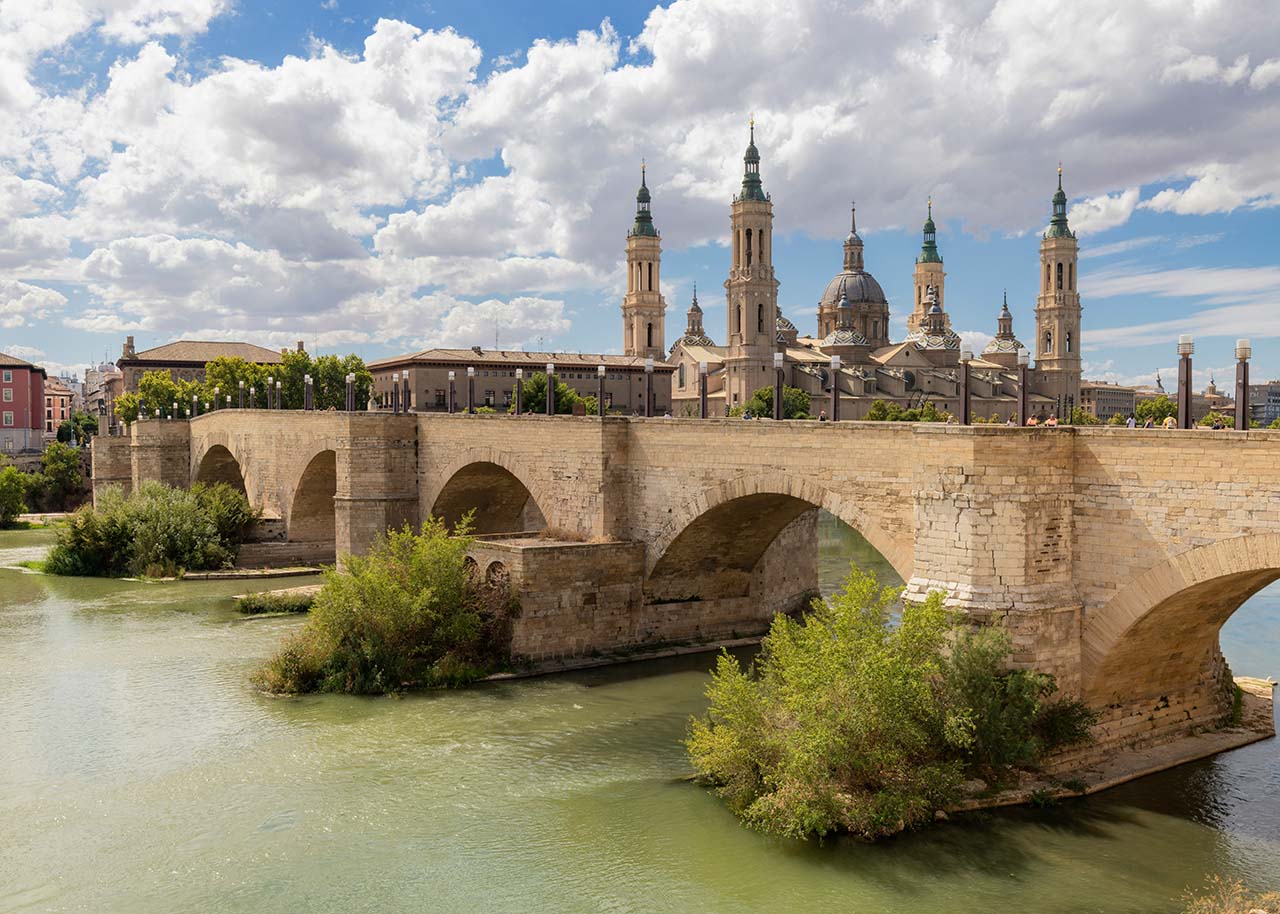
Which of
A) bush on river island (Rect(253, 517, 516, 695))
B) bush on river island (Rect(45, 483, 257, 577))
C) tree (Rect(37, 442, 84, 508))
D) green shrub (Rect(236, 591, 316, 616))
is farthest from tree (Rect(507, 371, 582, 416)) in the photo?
bush on river island (Rect(253, 517, 516, 695))

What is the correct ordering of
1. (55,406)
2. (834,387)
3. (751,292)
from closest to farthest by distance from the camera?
(834,387), (751,292), (55,406)

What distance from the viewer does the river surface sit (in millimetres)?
12430

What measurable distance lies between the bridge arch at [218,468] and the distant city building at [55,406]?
6064 centimetres

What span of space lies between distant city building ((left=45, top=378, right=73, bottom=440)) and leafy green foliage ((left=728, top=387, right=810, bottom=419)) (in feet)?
207

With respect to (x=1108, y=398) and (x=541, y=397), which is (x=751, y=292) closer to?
(x=541, y=397)

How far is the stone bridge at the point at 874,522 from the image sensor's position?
45.1 ft

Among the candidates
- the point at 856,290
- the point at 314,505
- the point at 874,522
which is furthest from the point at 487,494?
the point at 856,290

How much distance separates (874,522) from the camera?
56.8ft

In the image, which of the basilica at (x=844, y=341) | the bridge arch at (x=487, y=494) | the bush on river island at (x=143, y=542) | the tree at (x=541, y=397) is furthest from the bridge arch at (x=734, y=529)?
the basilica at (x=844, y=341)

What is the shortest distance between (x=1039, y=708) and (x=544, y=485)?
42.9 ft

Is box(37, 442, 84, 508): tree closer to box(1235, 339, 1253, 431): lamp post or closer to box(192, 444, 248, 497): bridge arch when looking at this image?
box(192, 444, 248, 497): bridge arch

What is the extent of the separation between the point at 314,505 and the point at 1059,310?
82004 millimetres

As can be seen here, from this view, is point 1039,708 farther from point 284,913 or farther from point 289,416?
point 289,416

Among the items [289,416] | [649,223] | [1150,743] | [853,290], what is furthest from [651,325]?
[1150,743]
